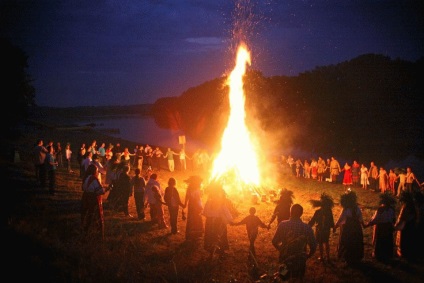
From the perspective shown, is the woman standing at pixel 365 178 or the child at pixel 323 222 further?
the woman standing at pixel 365 178

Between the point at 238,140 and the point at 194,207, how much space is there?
978cm

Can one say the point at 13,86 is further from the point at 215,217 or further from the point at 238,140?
the point at 215,217

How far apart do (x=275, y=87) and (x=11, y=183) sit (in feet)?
202

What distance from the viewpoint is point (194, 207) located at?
10844 millimetres

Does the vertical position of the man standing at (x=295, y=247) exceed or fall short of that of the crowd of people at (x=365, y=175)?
it falls short

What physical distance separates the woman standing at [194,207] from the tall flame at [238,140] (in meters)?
7.91

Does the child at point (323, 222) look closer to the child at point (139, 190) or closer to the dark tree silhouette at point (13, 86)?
the child at point (139, 190)

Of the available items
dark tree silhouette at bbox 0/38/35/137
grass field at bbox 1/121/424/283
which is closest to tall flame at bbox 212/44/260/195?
grass field at bbox 1/121/424/283

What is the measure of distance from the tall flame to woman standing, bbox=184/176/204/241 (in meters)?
7.91

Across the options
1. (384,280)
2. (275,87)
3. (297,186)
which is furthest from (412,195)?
(275,87)

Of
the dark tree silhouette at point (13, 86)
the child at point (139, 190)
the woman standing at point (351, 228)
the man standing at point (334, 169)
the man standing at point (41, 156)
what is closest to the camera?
the woman standing at point (351, 228)

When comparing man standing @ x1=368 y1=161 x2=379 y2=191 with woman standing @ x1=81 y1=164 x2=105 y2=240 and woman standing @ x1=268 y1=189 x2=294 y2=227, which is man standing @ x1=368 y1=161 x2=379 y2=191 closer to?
woman standing @ x1=268 y1=189 x2=294 y2=227

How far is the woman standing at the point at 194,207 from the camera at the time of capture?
35.2 feet

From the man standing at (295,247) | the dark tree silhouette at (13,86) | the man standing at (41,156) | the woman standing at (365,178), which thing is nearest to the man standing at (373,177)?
the woman standing at (365,178)
